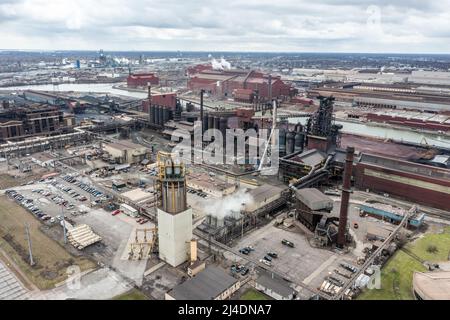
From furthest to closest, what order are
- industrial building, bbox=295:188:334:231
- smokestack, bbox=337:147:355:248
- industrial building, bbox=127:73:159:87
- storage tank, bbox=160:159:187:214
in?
1. industrial building, bbox=127:73:159:87
2. industrial building, bbox=295:188:334:231
3. smokestack, bbox=337:147:355:248
4. storage tank, bbox=160:159:187:214

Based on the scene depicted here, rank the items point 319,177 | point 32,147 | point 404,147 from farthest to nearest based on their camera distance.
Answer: point 32,147
point 404,147
point 319,177

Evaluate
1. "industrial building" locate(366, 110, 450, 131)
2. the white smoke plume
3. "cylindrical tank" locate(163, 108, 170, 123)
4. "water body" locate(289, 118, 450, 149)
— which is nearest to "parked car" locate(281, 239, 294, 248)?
the white smoke plume

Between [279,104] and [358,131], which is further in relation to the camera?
[279,104]

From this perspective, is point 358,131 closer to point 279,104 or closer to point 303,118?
point 303,118

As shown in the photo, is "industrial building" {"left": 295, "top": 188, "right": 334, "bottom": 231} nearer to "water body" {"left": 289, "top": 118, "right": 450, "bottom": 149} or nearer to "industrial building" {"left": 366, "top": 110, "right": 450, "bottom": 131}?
"water body" {"left": 289, "top": 118, "right": 450, "bottom": 149}

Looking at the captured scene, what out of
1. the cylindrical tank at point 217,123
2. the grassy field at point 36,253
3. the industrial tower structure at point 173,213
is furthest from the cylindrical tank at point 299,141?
the grassy field at point 36,253
